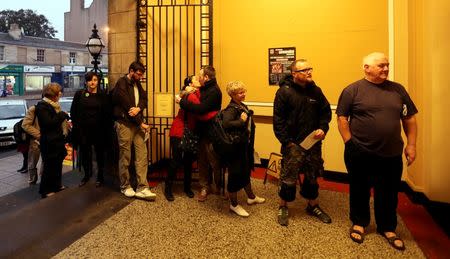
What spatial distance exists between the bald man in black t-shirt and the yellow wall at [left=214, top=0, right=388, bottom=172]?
1631 mm

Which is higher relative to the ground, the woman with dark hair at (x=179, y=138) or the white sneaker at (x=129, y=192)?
the woman with dark hair at (x=179, y=138)

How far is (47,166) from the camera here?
3.85 metres

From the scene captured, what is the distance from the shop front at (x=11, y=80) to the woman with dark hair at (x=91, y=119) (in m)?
19.9

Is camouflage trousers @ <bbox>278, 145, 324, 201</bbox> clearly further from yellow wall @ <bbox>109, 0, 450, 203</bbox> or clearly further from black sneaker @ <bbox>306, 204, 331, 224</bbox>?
yellow wall @ <bbox>109, 0, 450, 203</bbox>

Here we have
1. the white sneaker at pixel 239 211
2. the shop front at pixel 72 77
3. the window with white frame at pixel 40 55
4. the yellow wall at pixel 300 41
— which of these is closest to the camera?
the white sneaker at pixel 239 211

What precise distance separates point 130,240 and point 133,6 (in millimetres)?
3071

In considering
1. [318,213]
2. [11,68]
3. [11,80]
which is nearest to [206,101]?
[318,213]

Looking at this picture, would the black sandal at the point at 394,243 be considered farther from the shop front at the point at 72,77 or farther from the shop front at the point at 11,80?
the shop front at the point at 72,77

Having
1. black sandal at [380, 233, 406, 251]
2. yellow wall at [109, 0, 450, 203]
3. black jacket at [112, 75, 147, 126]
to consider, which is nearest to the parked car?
yellow wall at [109, 0, 450, 203]

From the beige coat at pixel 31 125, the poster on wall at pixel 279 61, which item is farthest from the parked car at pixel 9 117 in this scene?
the poster on wall at pixel 279 61

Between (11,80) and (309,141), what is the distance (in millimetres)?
23386

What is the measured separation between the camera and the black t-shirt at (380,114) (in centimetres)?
229

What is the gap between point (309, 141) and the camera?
8.76 ft

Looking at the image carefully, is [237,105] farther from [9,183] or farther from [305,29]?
[9,183]
